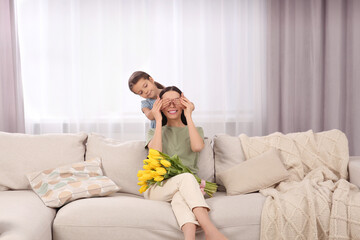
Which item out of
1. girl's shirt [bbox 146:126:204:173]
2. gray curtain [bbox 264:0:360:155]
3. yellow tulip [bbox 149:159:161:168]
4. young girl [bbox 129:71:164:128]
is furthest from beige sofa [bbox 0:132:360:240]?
gray curtain [bbox 264:0:360:155]

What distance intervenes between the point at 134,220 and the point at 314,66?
290cm

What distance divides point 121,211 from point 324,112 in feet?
9.45

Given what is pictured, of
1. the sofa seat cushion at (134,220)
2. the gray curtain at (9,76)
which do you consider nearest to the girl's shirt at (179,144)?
the sofa seat cushion at (134,220)

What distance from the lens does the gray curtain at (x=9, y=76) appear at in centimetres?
403

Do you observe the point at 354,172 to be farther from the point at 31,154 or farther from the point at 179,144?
the point at 31,154

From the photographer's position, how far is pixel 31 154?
2.76 metres

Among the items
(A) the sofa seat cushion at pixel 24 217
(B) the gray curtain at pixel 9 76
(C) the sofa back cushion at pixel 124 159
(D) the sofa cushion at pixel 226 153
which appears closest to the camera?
(A) the sofa seat cushion at pixel 24 217

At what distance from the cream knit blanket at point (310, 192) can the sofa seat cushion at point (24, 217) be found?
121 cm

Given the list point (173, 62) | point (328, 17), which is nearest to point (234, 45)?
point (173, 62)

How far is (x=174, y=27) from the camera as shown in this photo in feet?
13.7

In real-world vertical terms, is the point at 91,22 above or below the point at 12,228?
above

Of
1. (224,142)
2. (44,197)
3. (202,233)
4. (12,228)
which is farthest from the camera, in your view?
(224,142)

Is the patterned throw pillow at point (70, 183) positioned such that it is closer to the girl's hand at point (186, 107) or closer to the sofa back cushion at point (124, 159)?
the sofa back cushion at point (124, 159)

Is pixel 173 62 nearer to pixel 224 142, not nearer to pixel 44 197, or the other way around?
pixel 224 142
